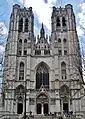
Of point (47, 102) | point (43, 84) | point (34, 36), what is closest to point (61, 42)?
point (34, 36)

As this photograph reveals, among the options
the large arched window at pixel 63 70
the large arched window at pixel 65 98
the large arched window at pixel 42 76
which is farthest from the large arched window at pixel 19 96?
the large arched window at pixel 63 70

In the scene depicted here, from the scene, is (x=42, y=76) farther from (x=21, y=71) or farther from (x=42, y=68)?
(x=21, y=71)

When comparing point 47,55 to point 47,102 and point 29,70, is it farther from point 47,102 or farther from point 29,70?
point 47,102

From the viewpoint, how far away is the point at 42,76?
156 ft

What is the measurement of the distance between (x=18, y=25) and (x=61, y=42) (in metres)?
9.67

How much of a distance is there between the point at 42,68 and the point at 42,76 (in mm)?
1846

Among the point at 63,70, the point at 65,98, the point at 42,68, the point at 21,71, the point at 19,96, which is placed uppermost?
the point at 42,68

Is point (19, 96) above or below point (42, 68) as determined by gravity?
below

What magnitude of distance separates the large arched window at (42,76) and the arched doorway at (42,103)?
2012 mm

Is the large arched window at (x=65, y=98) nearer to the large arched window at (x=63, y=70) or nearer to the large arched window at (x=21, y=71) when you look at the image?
the large arched window at (x=63, y=70)

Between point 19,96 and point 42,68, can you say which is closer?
point 19,96

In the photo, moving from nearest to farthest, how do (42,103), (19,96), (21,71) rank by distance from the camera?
(42,103) < (19,96) < (21,71)

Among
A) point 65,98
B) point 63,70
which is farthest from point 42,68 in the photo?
point 65,98

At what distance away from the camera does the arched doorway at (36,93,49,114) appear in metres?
45.0
